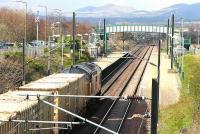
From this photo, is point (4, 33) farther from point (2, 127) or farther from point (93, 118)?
point (2, 127)

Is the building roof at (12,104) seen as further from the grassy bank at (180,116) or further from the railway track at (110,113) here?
the grassy bank at (180,116)

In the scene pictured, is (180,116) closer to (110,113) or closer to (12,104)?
(110,113)

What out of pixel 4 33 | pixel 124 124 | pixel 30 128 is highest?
pixel 4 33

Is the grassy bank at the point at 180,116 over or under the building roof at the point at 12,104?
under

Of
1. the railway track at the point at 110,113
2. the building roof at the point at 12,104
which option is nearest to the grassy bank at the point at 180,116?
the railway track at the point at 110,113

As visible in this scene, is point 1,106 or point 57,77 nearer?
point 1,106

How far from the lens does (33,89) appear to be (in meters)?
24.8

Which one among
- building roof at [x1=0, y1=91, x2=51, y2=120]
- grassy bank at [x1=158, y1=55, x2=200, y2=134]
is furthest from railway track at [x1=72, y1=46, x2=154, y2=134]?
building roof at [x1=0, y1=91, x2=51, y2=120]

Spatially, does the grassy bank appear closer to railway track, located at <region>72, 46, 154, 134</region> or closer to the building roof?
railway track, located at <region>72, 46, 154, 134</region>

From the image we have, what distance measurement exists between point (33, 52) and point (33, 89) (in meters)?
38.4

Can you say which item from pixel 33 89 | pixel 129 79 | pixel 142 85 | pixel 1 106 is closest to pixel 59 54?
pixel 129 79

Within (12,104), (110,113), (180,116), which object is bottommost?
(110,113)

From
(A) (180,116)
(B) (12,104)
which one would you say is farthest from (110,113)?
(B) (12,104)

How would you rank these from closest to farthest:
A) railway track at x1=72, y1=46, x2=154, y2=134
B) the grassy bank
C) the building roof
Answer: the building roof
the grassy bank
railway track at x1=72, y1=46, x2=154, y2=134
